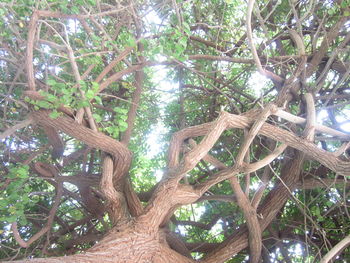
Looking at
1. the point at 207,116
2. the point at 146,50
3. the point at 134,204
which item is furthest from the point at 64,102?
the point at 207,116

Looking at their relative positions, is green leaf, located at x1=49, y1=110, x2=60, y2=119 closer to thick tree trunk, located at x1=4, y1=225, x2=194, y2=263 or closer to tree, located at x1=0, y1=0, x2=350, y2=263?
tree, located at x1=0, y1=0, x2=350, y2=263

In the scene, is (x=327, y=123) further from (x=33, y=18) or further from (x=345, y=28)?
(x=33, y=18)

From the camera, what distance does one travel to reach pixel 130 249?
3088 millimetres

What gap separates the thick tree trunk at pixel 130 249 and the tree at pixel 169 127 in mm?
12

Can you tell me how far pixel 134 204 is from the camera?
3.84 metres

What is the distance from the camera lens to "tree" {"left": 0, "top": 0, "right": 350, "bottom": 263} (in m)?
3.28

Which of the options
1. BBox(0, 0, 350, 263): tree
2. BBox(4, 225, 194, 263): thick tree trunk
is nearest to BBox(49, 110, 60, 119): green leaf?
BBox(0, 0, 350, 263): tree

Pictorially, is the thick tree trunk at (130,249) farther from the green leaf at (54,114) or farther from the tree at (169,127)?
the green leaf at (54,114)

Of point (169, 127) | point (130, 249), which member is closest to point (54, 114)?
point (130, 249)

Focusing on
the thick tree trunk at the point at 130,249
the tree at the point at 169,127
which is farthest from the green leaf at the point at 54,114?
the thick tree trunk at the point at 130,249

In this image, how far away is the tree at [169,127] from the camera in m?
3.28

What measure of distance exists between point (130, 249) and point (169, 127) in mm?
2649

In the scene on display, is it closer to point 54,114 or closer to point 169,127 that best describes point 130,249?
point 54,114

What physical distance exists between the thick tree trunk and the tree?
0.04 feet
